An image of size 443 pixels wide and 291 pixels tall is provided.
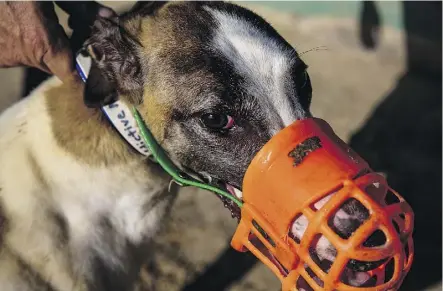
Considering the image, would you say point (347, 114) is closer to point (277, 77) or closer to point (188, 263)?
point (188, 263)

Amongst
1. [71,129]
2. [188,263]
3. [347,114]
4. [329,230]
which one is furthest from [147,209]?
[347,114]

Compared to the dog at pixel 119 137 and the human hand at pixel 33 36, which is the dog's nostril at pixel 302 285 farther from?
the human hand at pixel 33 36

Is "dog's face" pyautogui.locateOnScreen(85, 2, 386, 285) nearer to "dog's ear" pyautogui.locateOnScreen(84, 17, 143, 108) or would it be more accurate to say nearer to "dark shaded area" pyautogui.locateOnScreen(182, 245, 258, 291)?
"dog's ear" pyautogui.locateOnScreen(84, 17, 143, 108)

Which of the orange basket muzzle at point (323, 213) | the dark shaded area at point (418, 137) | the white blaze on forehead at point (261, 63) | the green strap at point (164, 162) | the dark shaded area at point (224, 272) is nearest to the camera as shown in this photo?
the orange basket muzzle at point (323, 213)

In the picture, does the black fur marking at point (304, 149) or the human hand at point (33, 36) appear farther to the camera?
the human hand at point (33, 36)

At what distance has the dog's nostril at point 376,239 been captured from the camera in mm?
2207

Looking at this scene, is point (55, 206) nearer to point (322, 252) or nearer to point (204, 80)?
point (204, 80)

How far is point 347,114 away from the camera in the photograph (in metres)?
5.04

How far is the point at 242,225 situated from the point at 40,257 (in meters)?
0.83

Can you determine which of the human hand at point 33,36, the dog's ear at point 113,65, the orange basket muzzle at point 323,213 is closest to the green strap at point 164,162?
the dog's ear at point 113,65

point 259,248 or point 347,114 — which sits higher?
point 259,248

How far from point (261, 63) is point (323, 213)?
625 mm

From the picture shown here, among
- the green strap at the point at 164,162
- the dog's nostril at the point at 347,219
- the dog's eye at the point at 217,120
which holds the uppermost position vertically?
the dog's eye at the point at 217,120

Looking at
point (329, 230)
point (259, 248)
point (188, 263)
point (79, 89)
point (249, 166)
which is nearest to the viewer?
point (329, 230)
